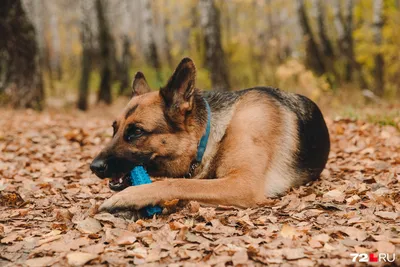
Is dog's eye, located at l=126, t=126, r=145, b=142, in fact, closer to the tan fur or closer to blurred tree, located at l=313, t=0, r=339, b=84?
the tan fur

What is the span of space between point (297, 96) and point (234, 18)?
3466 centimetres

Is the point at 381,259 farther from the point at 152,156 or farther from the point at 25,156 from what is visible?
the point at 25,156

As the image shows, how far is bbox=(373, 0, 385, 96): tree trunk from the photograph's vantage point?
1111cm

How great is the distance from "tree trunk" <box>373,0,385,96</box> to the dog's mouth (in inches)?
362

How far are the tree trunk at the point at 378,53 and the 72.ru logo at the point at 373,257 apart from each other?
9452 mm

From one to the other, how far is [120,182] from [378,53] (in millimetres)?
9698

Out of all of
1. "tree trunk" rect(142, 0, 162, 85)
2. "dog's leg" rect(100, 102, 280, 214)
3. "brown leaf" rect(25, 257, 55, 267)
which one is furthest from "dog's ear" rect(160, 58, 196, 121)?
"tree trunk" rect(142, 0, 162, 85)

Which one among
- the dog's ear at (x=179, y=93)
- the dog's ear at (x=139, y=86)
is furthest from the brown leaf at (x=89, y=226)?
the dog's ear at (x=139, y=86)

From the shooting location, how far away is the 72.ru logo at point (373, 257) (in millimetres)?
2477

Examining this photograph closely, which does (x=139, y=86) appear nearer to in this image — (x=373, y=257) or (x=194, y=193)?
(x=194, y=193)

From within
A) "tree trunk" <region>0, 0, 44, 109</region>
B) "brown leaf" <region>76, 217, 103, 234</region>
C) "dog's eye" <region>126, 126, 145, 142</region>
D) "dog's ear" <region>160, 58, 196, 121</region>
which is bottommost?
"brown leaf" <region>76, 217, 103, 234</region>

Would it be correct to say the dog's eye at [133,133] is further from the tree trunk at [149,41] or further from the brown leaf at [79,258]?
the tree trunk at [149,41]

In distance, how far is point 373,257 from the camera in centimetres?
250

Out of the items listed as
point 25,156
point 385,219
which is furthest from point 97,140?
point 385,219
